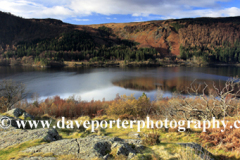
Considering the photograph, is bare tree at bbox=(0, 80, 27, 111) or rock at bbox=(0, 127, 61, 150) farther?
bare tree at bbox=(0, 80, 27, 111)

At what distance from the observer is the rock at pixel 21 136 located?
4602 millimetres

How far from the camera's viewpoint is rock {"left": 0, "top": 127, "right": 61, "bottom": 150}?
15.1 ft

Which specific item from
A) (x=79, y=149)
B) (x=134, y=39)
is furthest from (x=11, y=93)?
(x=134, y=39)

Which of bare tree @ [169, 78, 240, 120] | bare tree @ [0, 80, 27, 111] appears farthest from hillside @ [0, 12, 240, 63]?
bare tree @ [169, 78, 240, 120]

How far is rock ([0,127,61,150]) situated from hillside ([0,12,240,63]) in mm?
92267

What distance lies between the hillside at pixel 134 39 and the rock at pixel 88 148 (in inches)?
3671

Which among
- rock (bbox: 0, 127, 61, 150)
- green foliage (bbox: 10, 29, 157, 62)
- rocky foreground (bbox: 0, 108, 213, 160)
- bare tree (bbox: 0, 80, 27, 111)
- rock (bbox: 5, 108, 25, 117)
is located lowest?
bare tree (bbox: 0, 80, 27, 111)

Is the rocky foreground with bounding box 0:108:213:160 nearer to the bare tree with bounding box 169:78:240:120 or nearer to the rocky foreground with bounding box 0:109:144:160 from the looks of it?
A: the rocky foreground with bounding box 0:109:144:160

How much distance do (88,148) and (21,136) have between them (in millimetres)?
2571

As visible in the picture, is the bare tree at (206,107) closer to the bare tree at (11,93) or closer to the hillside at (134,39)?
the bare tree at (11,93)

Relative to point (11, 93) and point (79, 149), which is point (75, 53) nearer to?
point (11, 93)

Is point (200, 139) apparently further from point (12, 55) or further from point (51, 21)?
point (51, 21)

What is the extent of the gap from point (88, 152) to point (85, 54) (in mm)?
98907

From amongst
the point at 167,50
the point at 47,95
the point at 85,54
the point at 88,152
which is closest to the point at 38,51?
the point at 85,54
